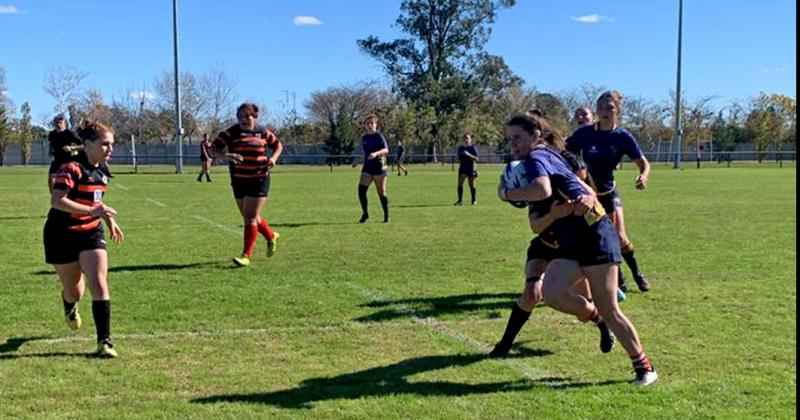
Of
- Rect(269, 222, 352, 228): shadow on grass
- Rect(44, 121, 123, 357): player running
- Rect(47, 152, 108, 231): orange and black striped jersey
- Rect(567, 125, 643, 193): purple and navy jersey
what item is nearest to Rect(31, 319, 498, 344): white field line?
Rect(44, 121, 123, 357): player running

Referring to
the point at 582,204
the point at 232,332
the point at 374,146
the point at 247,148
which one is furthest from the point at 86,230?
the point at 374,146

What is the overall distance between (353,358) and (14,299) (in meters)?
3.97

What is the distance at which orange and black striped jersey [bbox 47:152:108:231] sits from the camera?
218 inches

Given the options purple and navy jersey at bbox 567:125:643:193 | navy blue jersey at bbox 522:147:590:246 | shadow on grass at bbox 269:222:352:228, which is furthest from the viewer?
shadow on grass at bbox 269:222:352:228

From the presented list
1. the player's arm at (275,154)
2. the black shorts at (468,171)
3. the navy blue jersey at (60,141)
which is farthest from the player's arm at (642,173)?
the black shorts at (468,171)

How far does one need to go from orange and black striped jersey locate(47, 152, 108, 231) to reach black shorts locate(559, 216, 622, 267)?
3390mm

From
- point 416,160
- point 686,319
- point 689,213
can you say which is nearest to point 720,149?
point 416,160

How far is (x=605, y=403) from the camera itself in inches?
181

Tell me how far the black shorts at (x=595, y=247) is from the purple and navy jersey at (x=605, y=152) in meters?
2.80

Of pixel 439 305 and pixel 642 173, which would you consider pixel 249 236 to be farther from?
pixel 642 173

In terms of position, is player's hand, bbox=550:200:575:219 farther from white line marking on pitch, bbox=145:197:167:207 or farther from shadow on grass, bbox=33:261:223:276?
white line marking on pitch, bbox=145:197:167:207

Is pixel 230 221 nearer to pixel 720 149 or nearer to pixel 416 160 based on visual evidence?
pixel 416 160

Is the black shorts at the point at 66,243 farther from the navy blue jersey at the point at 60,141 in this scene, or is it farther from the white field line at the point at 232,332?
the navy blue jersey at the point at 60,141

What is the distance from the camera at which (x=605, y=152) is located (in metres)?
7.54
